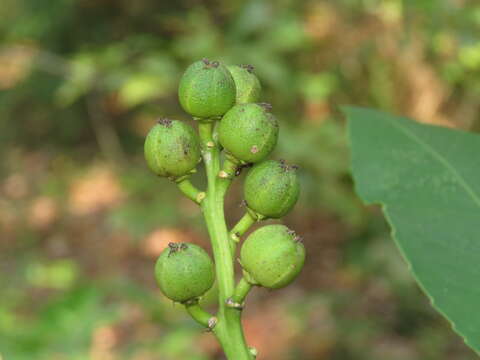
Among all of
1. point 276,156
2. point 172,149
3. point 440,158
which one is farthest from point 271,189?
point 276,156

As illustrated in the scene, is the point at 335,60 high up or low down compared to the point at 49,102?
up

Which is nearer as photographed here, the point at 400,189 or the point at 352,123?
the point at 400,189

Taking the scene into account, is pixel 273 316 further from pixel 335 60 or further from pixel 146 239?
pixel 335 60

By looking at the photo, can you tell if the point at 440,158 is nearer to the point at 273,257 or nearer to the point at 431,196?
the point at 431,196

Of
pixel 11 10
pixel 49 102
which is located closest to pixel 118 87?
pixel 49 102

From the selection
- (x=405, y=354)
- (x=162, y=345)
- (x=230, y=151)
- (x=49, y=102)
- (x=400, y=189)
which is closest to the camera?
(x=230, y=151)

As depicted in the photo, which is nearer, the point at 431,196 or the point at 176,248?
the point at 176,248

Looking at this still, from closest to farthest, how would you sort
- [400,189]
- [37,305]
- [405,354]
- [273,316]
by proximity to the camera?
[400,189] < [405,354] < [273,316] < [37,305]
